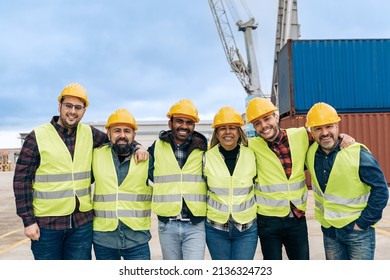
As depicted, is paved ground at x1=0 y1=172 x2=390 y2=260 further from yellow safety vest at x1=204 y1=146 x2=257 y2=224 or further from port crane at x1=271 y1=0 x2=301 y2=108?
port crane at x1=271 y1=0 x2=301 y2=108

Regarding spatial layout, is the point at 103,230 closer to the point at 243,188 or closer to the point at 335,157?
the point at 243,188

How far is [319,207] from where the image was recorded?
12.4 feet

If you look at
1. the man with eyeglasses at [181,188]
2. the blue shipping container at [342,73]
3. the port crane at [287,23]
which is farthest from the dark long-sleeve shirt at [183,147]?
the port crane at [287,23]

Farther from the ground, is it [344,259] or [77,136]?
[77,136]

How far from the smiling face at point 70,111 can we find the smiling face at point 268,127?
1721 mm

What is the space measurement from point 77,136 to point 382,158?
1394cm

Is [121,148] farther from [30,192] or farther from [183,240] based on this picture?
[183,240]

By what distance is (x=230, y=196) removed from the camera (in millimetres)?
3541

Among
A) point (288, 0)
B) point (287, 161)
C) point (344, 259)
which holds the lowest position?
point (344, 259)

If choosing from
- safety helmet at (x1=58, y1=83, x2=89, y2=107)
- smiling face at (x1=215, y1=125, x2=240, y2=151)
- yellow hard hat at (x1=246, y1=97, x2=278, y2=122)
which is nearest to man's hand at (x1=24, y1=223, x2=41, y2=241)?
safety helmet at (x1=58, y1=83, x2=89, y2=107)

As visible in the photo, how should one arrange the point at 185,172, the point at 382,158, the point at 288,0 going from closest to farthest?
the point at 185,172 < the point at 382,158 < the point at 288,0

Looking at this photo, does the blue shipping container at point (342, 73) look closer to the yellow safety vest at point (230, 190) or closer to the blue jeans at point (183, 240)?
the yellow safety vest at point (230, 190)

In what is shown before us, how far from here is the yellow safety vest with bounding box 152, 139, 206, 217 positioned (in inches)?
141
